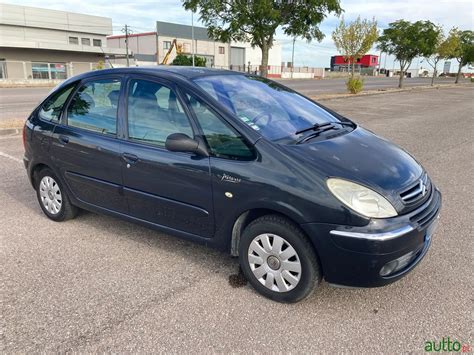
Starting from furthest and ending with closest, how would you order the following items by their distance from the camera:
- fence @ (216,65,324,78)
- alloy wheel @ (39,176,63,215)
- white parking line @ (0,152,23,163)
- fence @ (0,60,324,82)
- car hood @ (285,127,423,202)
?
fence @ (216,65,324,78) → fence @ (0,60,324,82) → white parking line @ (0,152,23,163) → alloy wheel @ (39,176,63,215) → car hood @ (285,127,423,202)

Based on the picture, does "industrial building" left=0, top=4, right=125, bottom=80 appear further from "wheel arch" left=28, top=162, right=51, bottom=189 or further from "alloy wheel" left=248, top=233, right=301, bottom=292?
"alloy wheel" left=248, top=233, right=301, bottom=292

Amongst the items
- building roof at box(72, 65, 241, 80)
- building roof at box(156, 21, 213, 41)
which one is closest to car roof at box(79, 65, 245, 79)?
building roof at box(72, 65, 241, 80)

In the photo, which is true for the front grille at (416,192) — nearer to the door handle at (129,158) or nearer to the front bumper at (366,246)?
the front bumper at (366,246)

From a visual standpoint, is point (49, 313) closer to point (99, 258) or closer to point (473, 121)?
point (99, 258)

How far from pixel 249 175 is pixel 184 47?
6947 centimetres

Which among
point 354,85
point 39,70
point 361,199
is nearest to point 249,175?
A: point 361,199

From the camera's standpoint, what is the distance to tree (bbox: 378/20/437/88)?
2781cm

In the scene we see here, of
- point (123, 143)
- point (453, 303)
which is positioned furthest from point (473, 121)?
point (123, 143)

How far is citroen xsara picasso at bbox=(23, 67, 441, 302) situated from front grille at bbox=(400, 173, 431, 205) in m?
0.01

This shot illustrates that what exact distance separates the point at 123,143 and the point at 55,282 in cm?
125

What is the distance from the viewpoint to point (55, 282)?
3.11 meters

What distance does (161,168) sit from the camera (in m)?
3.16

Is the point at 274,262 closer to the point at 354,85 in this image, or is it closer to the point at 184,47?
the point at 354,85

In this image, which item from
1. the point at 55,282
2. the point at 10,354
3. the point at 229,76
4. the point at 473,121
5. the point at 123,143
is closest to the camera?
the point at 10,354
